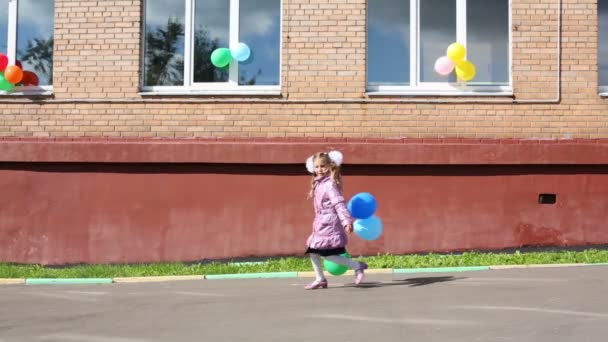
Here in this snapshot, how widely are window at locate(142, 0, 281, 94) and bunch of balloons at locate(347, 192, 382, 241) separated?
385 cm

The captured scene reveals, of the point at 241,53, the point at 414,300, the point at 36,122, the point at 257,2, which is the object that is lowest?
the point at 414,300

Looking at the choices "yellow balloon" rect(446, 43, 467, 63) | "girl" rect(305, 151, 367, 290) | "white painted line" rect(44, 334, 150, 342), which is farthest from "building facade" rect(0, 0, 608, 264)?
"white painted line" rect(44, 334, 150, 342)

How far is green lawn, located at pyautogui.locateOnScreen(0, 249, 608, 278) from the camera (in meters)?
10.0

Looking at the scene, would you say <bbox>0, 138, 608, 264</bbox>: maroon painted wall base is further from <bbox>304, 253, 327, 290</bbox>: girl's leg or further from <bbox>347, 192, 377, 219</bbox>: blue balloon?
<bbox>347, 192, 377, 219</bbox>: blue balloon

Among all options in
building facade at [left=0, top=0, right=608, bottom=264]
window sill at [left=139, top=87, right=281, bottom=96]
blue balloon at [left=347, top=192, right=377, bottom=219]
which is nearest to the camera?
blue balloon at [left=347, top=192, right=377, bottom=219]

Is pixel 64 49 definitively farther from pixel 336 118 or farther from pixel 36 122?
pixel 336 118

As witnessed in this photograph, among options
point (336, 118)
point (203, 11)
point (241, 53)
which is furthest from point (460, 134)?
point (203, 11)

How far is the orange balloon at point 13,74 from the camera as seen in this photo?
1142 cm

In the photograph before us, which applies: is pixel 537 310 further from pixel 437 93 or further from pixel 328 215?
pixel 437 93

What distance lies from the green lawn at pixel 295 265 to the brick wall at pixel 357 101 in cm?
169

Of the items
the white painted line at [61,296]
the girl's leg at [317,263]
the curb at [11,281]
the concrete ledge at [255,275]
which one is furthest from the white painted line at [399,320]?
the curb at [11,281]

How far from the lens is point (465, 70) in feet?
36.4

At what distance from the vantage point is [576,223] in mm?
10969

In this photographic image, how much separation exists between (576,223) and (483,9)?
318cm
